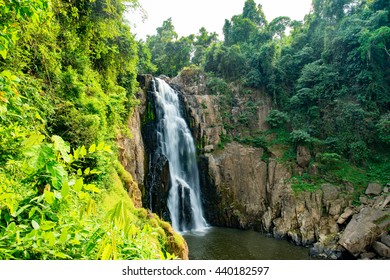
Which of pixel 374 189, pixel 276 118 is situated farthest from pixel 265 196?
pixel 276 118

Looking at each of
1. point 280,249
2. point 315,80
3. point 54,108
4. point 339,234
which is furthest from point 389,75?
point 54,108

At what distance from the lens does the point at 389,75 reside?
1645 centimetres

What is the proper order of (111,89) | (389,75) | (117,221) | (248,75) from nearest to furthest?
(117,221) → (111,89) → (389,75) → (248,75)

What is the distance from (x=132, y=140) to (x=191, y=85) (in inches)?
405

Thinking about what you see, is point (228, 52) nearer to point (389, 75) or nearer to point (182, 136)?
point (182, 136)

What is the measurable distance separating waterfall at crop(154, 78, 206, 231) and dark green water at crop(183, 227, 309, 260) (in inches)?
53.4

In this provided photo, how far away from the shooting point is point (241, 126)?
62.6ft

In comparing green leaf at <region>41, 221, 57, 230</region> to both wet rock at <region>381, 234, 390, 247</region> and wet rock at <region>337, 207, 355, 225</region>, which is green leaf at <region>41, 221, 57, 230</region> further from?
wet rock at <region>337, 207, 355, 225</region>

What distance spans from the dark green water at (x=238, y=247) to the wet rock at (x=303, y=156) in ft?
17.3

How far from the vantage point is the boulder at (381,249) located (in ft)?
32.1

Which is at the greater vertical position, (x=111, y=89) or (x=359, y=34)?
(x=359, y=34)

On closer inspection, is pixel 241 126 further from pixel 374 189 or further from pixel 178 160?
pixel 374 189

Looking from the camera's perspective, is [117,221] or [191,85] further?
[191,85]

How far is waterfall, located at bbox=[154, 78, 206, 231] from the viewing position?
14.5 metres
